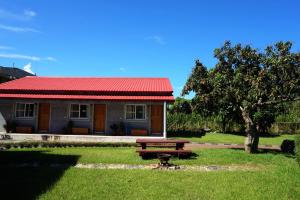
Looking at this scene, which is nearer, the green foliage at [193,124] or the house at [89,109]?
the house at [89,109]

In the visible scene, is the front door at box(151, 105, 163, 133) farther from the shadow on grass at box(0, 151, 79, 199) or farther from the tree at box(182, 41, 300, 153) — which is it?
the shadow on grass at box(0, 151, 79, 199)

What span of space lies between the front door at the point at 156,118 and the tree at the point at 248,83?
6.59 metres

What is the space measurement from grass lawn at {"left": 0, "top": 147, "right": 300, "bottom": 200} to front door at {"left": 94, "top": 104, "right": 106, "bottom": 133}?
448 inches

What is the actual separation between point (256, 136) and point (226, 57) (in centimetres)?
437

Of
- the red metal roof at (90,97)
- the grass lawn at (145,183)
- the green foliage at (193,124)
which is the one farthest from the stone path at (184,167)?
the green foliage at (193,124)

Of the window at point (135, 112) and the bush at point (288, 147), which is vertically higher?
the window at point (135, 112)

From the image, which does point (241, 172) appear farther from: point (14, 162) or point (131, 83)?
point (131, 83)

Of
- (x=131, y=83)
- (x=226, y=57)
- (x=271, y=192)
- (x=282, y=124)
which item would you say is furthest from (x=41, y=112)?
(x=282, y=124)

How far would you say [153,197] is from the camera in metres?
8.80

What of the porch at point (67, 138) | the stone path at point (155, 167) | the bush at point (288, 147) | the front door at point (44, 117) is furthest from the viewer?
the front door at point (44, 117)

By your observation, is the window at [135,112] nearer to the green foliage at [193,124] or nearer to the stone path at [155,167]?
the green foliage at [193,124]

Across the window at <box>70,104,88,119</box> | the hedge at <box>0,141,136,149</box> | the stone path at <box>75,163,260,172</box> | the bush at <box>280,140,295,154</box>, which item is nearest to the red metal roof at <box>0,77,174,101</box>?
the window at <box>70,104,88,119</box>

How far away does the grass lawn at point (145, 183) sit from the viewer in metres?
9.02

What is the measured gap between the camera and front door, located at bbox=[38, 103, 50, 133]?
26359 millimetres
